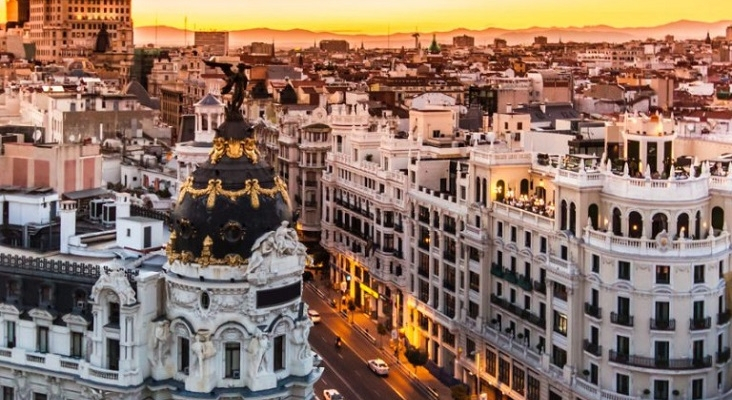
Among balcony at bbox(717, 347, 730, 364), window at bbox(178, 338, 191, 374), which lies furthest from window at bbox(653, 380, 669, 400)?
window at bbox(178, 338, 191, 374)

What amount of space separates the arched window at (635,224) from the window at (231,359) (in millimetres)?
35071

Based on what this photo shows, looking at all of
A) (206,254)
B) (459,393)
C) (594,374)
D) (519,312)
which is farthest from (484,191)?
(206,254)

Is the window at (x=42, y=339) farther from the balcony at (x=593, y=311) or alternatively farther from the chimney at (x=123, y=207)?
the balcony at (x=593, y=311)

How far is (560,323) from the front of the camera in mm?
94750

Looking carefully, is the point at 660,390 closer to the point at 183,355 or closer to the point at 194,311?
the point at 183,355

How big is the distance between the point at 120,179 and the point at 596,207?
6384 cm

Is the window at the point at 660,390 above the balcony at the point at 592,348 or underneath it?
underneath

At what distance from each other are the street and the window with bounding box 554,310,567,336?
17857 mm

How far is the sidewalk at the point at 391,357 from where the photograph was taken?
110812 mm

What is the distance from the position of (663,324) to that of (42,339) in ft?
144

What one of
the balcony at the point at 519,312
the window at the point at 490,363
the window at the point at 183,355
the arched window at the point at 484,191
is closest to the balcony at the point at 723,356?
the balcony at the point at 519,312

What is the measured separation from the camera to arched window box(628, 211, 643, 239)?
8862 centimetres

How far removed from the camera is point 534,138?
12419 centimetres

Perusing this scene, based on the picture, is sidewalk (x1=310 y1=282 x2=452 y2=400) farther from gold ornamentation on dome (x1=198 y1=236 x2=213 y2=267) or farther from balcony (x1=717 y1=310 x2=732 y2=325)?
gold ornamentation on dome (x1=198 y1=236 x2=213 y2=267)
